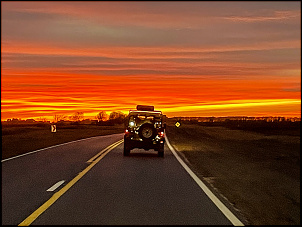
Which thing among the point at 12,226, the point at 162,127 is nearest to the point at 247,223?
the point at 12,226

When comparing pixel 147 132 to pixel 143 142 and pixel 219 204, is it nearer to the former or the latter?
pixel 143 142

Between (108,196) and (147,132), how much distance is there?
42.9 ft

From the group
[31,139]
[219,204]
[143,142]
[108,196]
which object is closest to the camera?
[219,204]

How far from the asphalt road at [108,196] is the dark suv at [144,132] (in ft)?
16.5

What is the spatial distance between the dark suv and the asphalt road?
16.5ft

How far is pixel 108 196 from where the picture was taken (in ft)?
41.1

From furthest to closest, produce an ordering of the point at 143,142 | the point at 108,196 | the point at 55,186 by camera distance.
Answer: the point at 143,142 < the point at 55,186 < the point at 108,196

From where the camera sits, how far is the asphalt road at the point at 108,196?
9.78 metres

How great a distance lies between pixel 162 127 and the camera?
26281 mm

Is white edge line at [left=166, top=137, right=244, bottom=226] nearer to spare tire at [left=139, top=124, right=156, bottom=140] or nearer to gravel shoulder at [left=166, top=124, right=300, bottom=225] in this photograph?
gravel shoulder at [left=166, top=124, right=300, bottom=225]

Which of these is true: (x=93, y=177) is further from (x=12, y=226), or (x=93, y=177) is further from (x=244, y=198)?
(x=12, y=226)

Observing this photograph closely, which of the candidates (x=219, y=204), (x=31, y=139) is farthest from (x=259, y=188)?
(x=31, y=139)

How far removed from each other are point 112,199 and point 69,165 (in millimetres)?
8725

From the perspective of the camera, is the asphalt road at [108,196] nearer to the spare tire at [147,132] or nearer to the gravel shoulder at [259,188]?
the gravel shoulder at [259,188]
